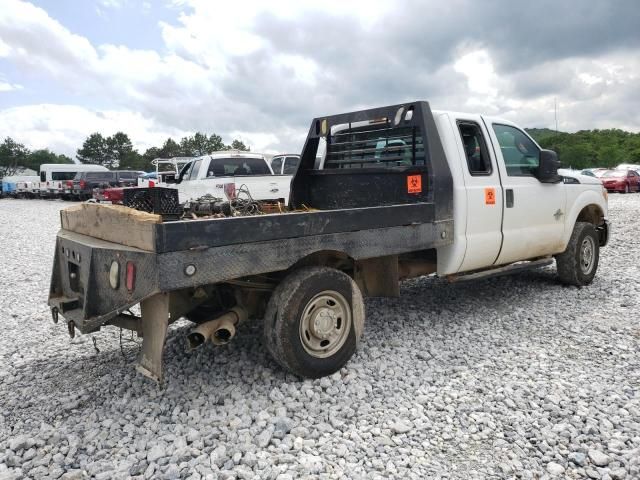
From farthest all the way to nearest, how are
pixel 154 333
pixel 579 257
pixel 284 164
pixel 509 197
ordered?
1. pixel 284 164
2. pixel 579 257
3. pixel 509 197
4. pixel 154 333

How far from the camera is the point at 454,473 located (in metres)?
2.90

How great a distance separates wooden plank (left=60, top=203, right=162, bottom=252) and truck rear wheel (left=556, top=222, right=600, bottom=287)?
5.28 metres

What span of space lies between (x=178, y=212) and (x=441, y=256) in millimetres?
2437

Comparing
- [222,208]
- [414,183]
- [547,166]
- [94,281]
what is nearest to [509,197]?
[547,166]

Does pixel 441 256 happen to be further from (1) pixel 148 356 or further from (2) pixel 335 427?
(1) pixel 148 356

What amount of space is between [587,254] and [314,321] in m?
4.61

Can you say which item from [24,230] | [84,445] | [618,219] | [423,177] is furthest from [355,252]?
[24,230]

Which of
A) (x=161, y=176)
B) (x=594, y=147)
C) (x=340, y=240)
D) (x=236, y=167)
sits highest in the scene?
(x=594, y=147)

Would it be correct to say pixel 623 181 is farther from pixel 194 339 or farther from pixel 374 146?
pixel 194 339

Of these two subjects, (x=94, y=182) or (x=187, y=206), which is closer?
(x=187, y=206)

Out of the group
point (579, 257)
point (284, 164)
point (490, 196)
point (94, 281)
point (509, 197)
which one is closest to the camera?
point (94, 281)

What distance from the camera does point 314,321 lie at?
3914 mm

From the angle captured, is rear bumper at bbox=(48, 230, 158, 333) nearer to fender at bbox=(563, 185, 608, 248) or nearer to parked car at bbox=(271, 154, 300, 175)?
fender at bbox=(563, 185, 608, 248)

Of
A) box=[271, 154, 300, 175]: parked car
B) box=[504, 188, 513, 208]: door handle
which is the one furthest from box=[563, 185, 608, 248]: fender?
box=[271, 154, 300, 175]: parked car
